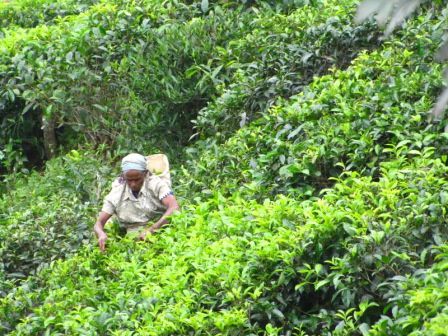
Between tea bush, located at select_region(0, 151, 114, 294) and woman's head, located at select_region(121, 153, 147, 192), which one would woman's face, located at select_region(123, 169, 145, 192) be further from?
tea bush, located at select_region(0, 151, 114, 294)

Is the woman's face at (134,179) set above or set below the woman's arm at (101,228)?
above

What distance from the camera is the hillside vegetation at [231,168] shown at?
6082mm

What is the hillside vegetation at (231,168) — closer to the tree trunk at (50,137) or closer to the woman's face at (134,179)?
the tree trunk at (50,137)

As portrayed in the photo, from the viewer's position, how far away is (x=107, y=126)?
10.1 metres

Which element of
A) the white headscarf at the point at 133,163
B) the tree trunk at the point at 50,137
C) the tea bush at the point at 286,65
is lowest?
the tree trunk at the point at 50,137

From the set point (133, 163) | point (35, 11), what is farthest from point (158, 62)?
point (35, 11)

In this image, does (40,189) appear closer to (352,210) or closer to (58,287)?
(58,287)

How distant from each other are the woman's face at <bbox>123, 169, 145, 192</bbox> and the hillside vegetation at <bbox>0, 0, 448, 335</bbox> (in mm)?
379

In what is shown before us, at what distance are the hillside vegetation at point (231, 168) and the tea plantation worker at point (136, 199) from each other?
0.19 meters

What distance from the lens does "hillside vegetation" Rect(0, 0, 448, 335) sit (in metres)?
6.08

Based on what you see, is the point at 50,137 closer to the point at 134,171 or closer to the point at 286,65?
the point at 286,65

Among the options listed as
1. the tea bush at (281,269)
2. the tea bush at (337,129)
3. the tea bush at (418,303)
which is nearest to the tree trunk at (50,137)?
the tea bush at (337,129)

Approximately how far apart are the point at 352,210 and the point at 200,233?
135cm

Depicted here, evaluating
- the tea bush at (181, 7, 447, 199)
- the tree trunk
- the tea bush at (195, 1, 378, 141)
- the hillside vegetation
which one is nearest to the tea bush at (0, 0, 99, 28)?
the hillside vegetation
